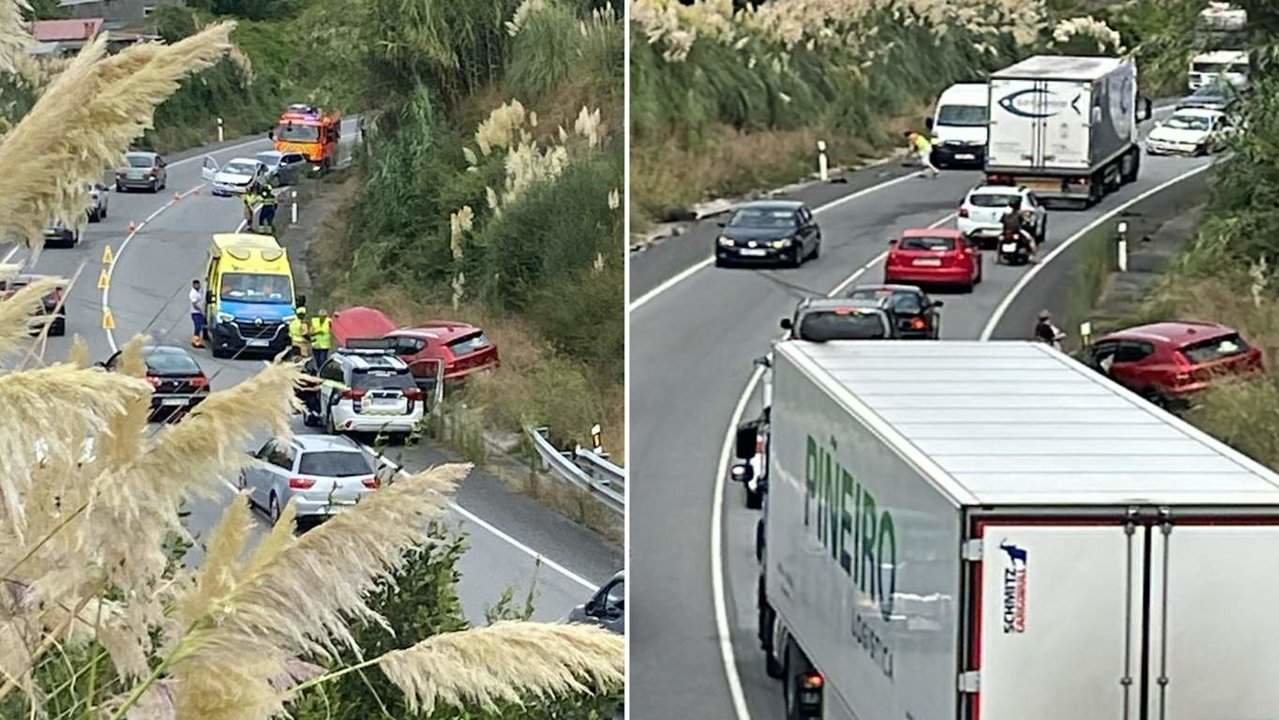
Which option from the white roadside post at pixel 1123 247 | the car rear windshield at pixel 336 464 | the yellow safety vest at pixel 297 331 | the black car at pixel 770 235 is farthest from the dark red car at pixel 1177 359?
the yellow safety vest at pixel 297 331

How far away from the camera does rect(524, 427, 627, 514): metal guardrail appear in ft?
13.8

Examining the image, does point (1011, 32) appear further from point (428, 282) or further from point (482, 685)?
point (482, 685)

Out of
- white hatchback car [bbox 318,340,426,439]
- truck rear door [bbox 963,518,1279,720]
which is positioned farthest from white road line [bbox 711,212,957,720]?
truck rear door [bbox 963,518,1279,720]

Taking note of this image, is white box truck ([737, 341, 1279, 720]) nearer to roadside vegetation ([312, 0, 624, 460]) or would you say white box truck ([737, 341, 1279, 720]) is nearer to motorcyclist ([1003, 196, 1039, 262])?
motorcyclist ([1003, 196, 1039, 262])

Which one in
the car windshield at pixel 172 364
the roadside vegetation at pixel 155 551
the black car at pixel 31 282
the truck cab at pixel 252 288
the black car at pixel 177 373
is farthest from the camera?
the truck cab at pixel 252 288

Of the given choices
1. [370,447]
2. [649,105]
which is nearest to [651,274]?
[649,105]

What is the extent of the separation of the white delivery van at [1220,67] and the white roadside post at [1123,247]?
0.37 metres

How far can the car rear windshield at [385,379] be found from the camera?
4.10 meters

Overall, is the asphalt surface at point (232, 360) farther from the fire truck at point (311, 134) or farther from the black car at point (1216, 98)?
the black car at point (1216, 98)

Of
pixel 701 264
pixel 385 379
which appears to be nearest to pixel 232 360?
pixel 385 379

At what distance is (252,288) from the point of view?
13.3 ft

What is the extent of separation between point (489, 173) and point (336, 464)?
0.74 metres

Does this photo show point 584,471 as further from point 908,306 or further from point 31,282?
point 31,282

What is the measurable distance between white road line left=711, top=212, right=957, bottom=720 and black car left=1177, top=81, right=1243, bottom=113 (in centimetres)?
60
